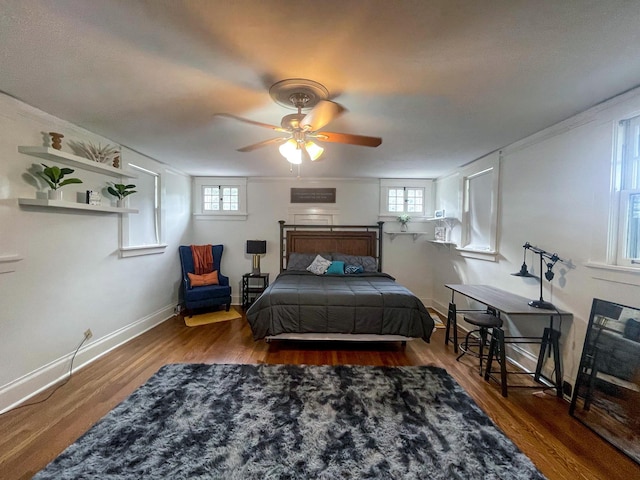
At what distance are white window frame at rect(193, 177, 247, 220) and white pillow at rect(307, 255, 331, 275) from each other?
1692 millimetres

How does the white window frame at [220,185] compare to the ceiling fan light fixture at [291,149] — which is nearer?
the ceiling fan light fixture at [291,149]

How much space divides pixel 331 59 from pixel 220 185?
4.19m

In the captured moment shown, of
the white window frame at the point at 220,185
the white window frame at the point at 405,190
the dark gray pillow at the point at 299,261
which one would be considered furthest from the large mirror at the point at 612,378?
the white window frame at the point at 220,185

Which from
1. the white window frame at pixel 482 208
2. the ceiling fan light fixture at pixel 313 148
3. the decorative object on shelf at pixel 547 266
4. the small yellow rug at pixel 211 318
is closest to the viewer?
the ceiling fan light fixture at pixel 313 148

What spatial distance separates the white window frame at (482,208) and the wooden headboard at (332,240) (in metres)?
1.47

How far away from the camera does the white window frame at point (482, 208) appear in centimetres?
342

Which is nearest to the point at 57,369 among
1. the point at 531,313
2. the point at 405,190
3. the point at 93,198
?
the point at 93,198

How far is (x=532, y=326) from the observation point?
281cm

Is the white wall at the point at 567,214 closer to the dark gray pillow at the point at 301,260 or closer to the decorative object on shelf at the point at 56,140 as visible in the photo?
the dark gray pillow at the point at 301,260

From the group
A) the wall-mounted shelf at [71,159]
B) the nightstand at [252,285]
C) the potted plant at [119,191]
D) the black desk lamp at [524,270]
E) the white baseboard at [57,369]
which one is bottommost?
the white baseboard at [57,369]

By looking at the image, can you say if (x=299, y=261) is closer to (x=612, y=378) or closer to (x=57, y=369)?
(x=57, y=369)

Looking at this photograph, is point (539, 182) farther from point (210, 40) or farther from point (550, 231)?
point (210, 40)

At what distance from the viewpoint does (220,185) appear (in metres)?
5.32

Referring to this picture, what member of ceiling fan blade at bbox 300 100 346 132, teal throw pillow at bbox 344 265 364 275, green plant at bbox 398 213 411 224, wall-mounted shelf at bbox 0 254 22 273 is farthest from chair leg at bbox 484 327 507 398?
wall-mounted shelf at bbox 0 254 22 273
